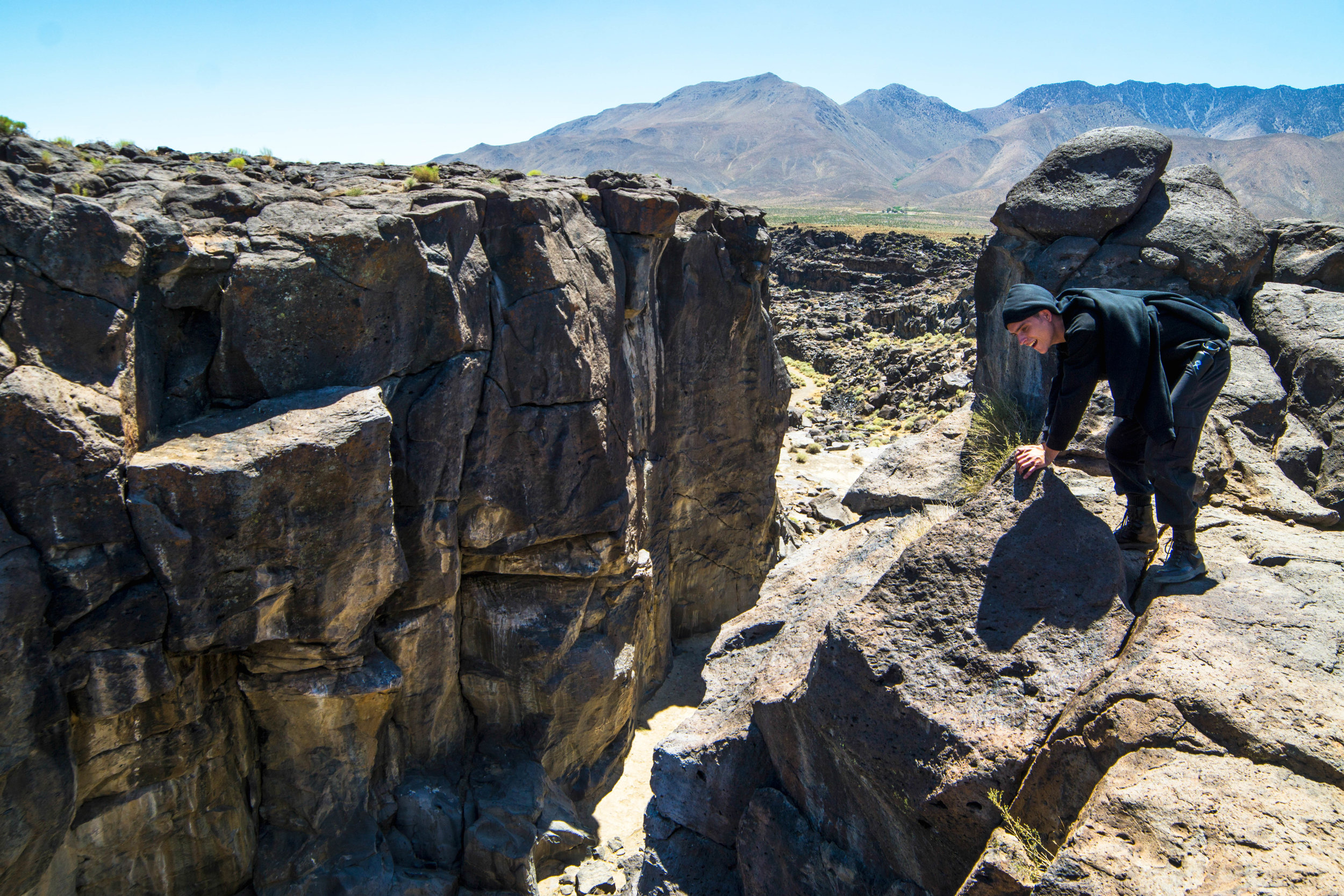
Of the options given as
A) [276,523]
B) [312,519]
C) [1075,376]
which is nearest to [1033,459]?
[1075,376]

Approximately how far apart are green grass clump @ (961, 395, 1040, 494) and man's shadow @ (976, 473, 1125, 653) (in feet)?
6.51

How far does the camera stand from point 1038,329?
5246 mm

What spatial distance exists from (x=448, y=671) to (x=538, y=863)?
289 cm

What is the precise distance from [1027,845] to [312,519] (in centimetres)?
727

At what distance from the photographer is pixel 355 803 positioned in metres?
9.99

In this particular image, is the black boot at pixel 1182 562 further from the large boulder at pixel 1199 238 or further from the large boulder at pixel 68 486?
the large boulder at pixel 68 486

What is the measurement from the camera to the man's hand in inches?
213

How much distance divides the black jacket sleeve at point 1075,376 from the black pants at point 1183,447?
397 millimetres

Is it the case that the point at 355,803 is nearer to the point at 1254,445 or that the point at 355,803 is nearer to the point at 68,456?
the point at 68,456

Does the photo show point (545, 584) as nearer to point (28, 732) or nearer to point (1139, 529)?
point (28, 732)

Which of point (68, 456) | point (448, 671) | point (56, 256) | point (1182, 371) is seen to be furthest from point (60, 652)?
point (1182, 371)

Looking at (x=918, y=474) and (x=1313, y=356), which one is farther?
(x=918, y=474)

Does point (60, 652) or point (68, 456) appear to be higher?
point (68, 456)

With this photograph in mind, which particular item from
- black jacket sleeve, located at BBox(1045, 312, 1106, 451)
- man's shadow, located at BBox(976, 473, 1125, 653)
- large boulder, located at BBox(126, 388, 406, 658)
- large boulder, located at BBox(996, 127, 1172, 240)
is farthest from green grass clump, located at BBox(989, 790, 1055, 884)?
large boulder, located at BBox(126, 388, 406, 658)
